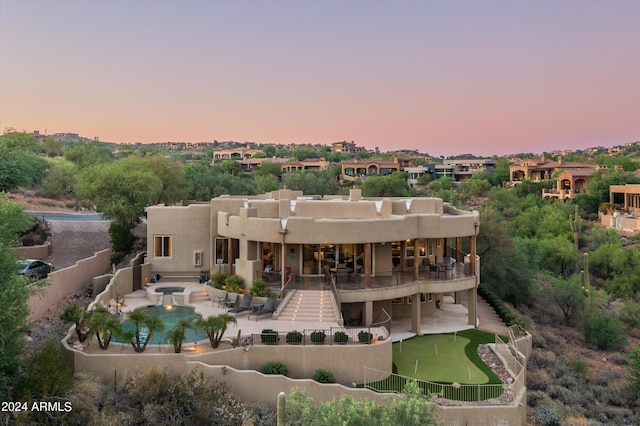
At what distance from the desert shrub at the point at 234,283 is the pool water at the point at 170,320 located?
7.60 ft

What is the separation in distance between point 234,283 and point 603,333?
929 inches

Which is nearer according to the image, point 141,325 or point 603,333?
point 141,325

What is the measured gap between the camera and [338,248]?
27953mm

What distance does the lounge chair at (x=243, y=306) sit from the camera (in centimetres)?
2372

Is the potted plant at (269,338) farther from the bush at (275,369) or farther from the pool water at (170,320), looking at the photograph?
the pool water at (170,320)

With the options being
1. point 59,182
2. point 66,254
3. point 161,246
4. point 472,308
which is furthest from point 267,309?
point 59,182

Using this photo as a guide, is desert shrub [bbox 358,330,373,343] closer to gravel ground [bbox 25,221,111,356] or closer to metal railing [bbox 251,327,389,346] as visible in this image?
metal railing [bbox 251,327,389,346]

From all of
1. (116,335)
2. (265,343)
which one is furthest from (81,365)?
(265,343)

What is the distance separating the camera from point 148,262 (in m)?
31.8

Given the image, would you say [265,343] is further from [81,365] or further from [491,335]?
[491,335]

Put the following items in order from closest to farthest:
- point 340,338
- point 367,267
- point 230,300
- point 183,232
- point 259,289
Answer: point 340,338, point 259,289, point 367,267, point 230,300, point 183,232

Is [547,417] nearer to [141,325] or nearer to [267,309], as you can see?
[267,309]

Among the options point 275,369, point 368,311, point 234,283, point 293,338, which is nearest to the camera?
point 275,369

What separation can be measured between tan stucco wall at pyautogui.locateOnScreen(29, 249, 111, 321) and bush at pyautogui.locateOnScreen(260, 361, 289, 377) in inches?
396
